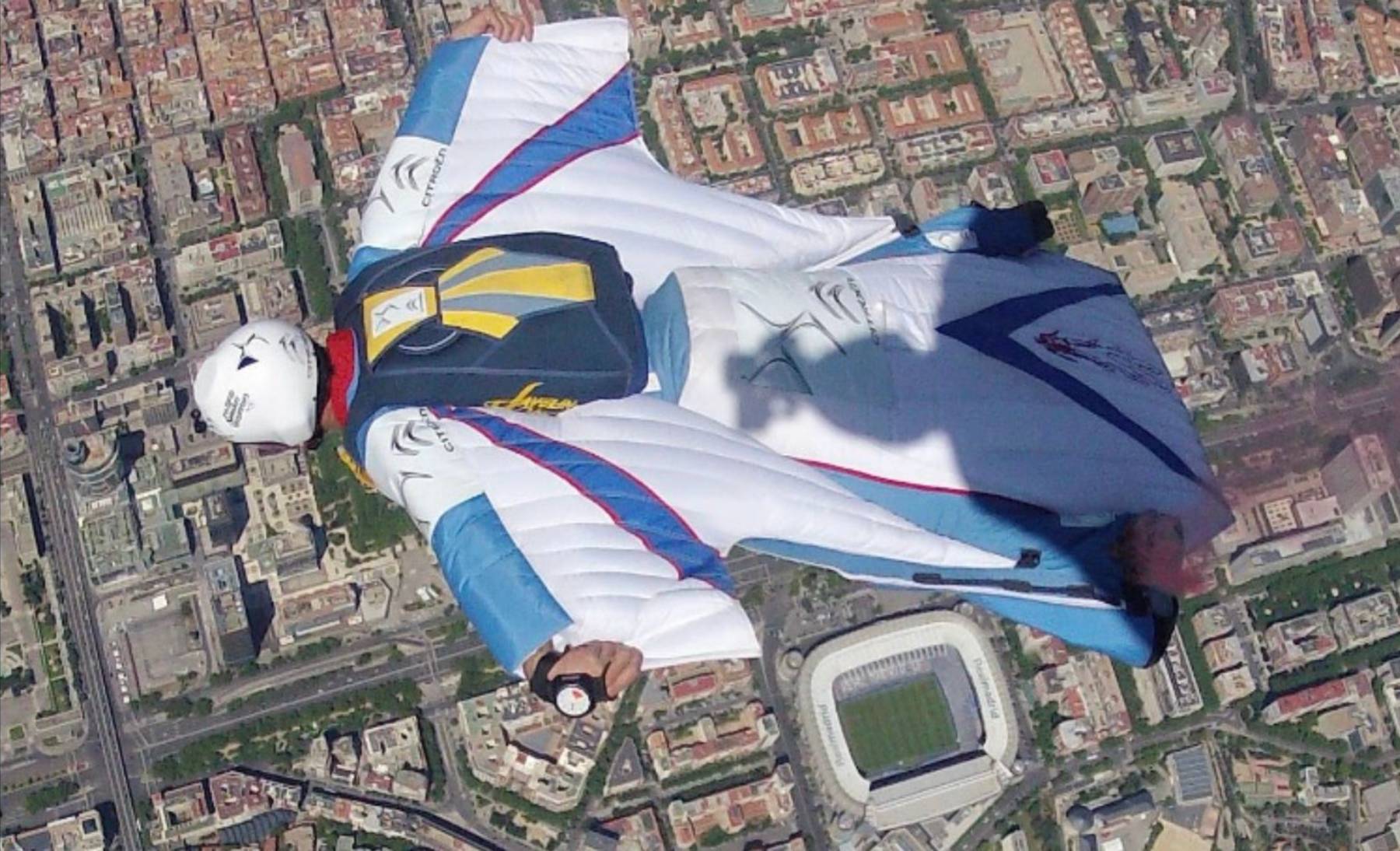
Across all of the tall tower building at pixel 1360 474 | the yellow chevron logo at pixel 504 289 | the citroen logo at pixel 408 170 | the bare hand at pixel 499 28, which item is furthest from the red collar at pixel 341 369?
the tall tower building at pixel 1360 474

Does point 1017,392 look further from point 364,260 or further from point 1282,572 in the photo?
point 1282,572

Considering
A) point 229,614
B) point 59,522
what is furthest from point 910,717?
point 59,522

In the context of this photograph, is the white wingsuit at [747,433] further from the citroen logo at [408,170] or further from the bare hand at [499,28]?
the bare hand at [499,28]

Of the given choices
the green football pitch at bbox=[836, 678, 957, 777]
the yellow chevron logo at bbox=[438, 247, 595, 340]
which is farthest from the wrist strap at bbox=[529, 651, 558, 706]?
the green football pitch at bbox=[836, 678, 957, 777]

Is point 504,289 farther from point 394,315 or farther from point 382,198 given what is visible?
point 382,198

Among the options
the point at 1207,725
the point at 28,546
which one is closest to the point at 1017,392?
the point at 1207,725
